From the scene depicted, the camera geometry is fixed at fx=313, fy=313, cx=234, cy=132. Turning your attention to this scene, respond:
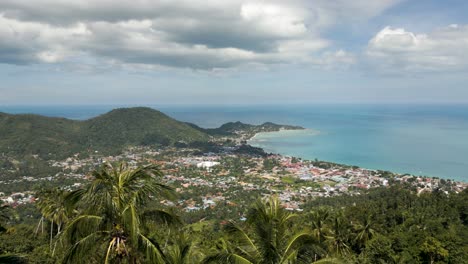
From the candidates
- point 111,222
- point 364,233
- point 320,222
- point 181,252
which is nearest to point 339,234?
point 320,222

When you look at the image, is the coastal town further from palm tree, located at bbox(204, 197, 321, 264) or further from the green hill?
palm tree, located at bbox(204, 197, 321, 264)

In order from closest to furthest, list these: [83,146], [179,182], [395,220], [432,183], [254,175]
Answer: [395,220], [432,183], [179,182], [254,175], [83,146]

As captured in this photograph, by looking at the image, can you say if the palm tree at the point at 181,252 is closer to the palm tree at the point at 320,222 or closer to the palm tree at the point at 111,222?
the palm tree at the point at 111,222

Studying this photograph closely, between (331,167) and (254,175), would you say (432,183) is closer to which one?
(331,167)

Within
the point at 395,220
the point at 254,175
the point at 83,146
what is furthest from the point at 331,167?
the point at 83,146

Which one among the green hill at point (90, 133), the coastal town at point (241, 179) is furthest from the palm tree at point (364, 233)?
the green hill at point (90, 133)

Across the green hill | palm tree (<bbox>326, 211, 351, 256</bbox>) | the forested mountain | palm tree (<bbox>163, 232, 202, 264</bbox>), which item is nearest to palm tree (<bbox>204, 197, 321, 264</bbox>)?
palm tree (<bbox>163, 232, 202, 264</bbox>)

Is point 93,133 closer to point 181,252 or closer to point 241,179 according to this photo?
point 241,179
